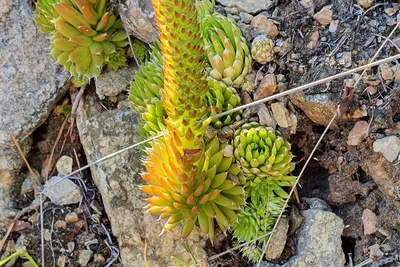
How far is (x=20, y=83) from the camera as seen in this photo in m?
3.86

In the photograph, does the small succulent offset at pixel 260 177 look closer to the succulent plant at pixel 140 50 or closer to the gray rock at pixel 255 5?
the gray rock at pixel 255 5

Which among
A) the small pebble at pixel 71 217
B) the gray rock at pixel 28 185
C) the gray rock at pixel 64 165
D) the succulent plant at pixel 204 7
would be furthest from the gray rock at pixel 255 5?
the gray rock at pixel 28 185

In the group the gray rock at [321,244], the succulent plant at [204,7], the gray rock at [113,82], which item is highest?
the succulent plant at [204,7]

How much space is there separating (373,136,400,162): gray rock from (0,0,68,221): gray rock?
82.1 inches

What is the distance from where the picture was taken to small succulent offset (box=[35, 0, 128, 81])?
3428 mm

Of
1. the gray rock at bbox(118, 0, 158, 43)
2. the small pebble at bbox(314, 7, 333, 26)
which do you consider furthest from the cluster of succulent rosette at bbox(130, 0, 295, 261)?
the small pebble at bbox(314, 7, 333, 26)

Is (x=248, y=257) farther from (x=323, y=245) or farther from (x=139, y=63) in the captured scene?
(x=139, y=63)

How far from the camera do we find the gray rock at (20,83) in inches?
150

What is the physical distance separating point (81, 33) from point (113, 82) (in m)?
0.39

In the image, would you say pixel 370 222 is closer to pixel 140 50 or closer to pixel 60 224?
pixel 140 50

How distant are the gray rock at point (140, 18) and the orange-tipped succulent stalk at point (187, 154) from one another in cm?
74

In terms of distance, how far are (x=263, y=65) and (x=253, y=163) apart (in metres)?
0.63

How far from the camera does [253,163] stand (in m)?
3.07

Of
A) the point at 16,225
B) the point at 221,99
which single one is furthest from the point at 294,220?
the point at 16,225
